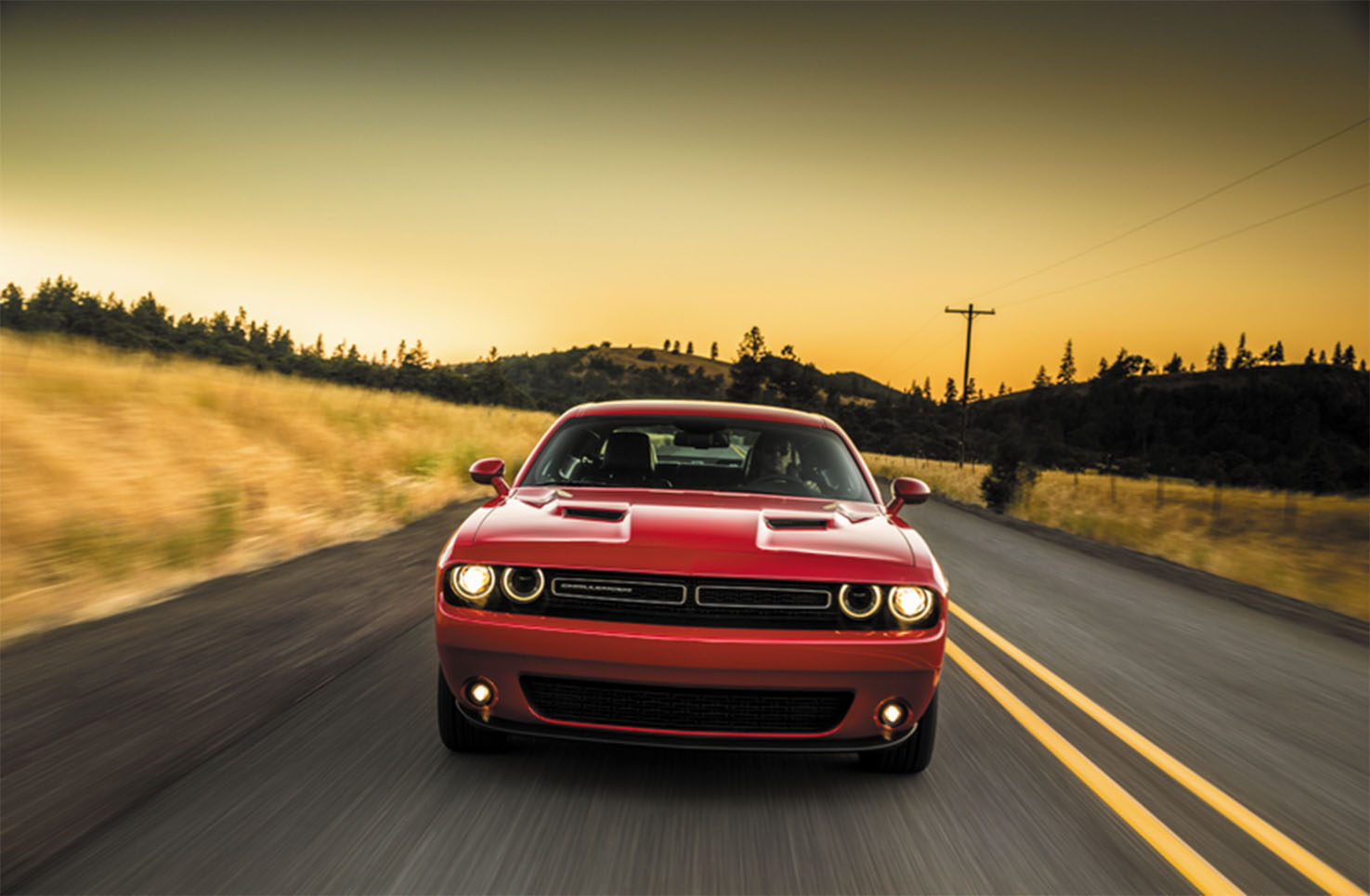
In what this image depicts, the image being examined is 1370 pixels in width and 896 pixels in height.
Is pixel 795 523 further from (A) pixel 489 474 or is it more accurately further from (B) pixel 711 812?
(A) pixel 489 474

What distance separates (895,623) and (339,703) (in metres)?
2.63

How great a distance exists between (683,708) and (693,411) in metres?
2.14

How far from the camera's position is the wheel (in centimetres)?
325

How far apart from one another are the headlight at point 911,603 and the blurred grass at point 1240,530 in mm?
8430

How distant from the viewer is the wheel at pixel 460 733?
3.25 m

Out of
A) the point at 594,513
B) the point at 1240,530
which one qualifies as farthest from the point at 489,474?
the point at 1240,530

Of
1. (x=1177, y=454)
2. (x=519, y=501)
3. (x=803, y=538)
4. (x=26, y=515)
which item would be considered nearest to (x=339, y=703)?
(x=519, y=501)

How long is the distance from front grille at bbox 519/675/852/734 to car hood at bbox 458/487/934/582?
0.41m

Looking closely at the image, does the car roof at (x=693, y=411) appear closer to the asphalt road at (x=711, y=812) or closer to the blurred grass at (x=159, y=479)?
the asphalt road at (x=711, y=812)

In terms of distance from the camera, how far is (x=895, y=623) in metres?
3.04

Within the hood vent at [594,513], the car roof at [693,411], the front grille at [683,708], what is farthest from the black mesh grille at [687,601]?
the car roof at [693,411]

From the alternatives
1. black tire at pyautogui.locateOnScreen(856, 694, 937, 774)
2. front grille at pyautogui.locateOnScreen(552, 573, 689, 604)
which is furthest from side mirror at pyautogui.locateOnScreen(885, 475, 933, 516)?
front grille at pyautogui.locateOnScreen(552, 573, 689, 604)

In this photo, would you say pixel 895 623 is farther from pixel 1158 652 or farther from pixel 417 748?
pixel 1158 652

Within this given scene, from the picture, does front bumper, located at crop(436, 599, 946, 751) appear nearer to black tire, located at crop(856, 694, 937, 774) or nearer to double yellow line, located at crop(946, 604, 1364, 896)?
black tire, located at crop(856, 694, 937, 774)
